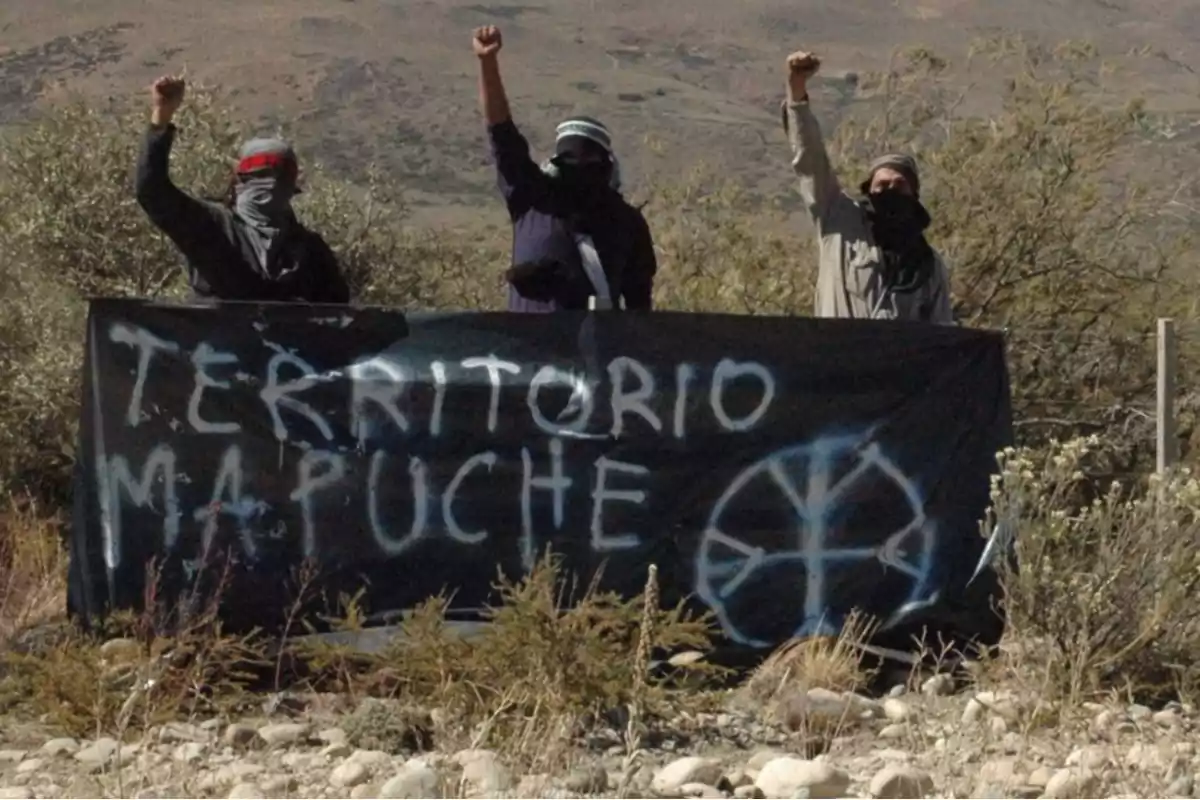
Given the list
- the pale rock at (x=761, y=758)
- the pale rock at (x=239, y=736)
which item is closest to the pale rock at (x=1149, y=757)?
the pale rock at (x=761, y=758)

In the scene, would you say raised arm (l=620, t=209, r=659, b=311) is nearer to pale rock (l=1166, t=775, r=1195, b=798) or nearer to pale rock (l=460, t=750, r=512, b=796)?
pale rock (l=460, t=750, r=512, b=796)

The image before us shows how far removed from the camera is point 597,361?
20.6 feet

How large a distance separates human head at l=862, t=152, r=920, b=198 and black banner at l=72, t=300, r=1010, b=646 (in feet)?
1.99

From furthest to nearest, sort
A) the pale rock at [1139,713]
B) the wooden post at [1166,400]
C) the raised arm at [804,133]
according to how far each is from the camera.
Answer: the wooden post at [1166,400]
the raised arm at [804,133]
the pale rock at [1139,713]

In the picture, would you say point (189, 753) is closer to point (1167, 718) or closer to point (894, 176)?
point (1167, 718)

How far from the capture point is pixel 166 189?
19.8 feet

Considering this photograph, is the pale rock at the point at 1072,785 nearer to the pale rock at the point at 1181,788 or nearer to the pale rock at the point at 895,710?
the pale rock at the point at 1181,788

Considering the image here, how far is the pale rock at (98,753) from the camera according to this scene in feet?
16.6

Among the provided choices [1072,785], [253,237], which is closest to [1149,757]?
[1072,785]

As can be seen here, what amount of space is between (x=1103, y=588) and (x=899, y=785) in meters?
1.34

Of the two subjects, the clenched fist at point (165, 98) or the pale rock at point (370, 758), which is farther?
the clenched fist at point (165, 98)

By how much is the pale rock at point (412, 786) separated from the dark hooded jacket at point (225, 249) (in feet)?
7.26

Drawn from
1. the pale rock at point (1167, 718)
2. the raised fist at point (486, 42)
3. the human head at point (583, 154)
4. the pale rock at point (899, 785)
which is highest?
the raised fist at point (486, 42)

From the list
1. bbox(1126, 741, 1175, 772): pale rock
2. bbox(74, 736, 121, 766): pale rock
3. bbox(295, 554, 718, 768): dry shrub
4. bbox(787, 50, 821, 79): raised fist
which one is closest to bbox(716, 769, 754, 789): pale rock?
bbox(295, 554, 718, 768): dry shrub
